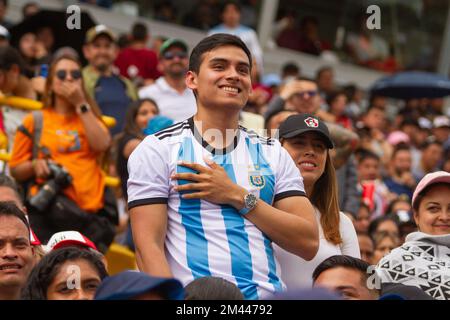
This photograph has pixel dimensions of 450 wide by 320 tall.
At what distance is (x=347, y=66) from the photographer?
21.0 meters

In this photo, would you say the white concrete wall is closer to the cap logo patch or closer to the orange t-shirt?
the orange t-shirt

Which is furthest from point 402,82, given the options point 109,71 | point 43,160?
point 43,160

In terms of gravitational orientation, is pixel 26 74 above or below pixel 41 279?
above

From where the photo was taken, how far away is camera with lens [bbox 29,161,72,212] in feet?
26.0

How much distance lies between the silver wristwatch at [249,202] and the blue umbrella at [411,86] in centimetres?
1313

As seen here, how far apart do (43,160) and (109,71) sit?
3.24m

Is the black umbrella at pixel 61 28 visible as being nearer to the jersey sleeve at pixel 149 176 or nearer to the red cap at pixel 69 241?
the red cap at pixel 69 241

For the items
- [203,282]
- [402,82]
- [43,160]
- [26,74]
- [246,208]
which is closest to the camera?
[203,282]

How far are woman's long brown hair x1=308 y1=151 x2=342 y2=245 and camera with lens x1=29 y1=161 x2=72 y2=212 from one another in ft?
7.72

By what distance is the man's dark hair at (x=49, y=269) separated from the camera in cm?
481

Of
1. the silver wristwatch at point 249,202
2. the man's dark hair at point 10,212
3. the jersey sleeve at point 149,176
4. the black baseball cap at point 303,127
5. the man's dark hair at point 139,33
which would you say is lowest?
the man's dark hair at point 10,212

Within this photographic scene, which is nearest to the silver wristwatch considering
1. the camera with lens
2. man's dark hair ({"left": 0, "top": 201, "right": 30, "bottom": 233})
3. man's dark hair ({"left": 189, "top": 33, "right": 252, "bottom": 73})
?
man's dark hair ({"left": 189, "top": 33, "right": 252, "bottom": 73})

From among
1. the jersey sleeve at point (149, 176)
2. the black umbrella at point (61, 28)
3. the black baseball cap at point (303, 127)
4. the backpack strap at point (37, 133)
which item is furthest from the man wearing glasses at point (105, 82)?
the jersey sleeve at point (149, 176)

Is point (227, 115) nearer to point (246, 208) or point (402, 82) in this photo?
point (246, 208)
